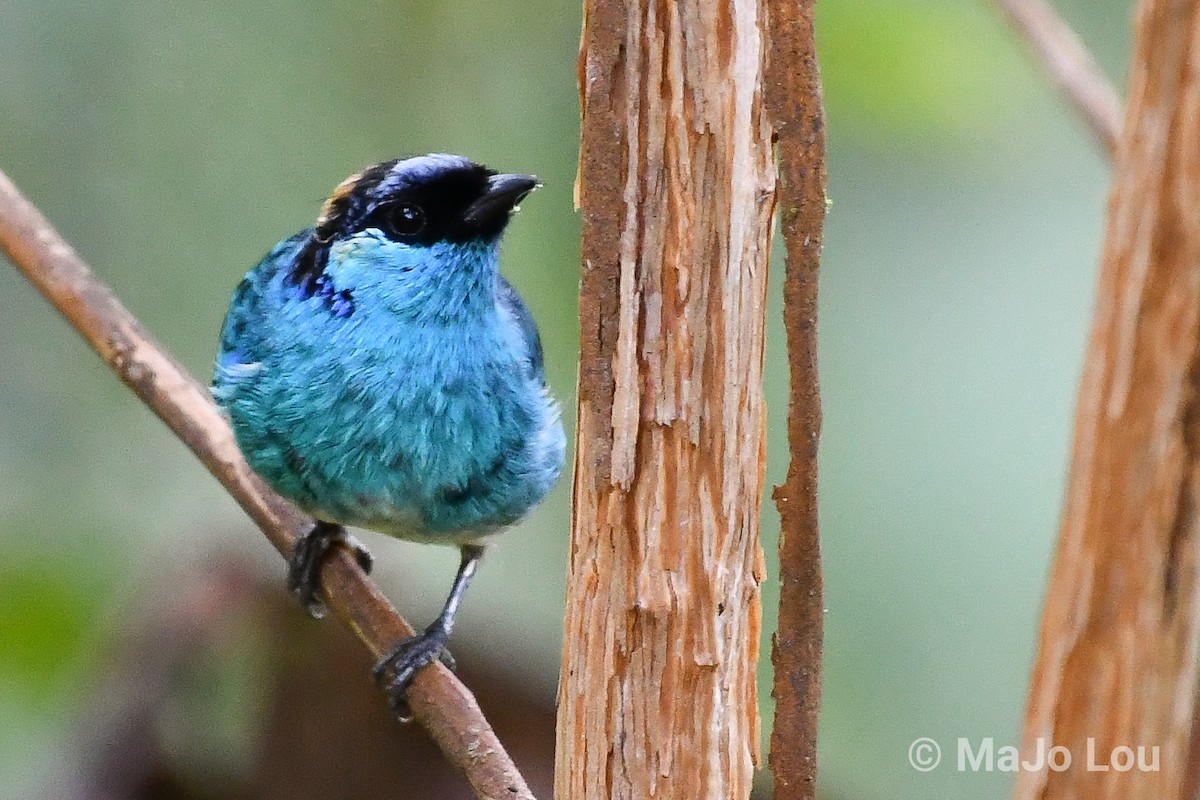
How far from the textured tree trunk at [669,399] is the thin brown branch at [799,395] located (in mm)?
50

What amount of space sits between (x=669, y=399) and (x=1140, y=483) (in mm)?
507

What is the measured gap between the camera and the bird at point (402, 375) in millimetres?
2160

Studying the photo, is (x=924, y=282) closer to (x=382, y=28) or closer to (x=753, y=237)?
(x=382, y=28)

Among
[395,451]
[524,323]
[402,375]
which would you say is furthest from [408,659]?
[524,323]

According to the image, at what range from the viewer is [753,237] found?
3.82 ft

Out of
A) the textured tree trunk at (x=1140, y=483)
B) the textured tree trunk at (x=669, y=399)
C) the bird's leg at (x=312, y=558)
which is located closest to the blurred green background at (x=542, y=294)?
the bird's leg at (x=312, y=558)

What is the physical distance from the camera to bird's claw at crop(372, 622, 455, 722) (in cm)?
223

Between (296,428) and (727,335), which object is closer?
(727,335)

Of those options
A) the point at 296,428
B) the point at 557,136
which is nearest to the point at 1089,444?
the point at 296,428

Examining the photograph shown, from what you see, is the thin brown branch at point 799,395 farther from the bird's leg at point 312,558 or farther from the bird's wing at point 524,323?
the bird's leg at point 312,558

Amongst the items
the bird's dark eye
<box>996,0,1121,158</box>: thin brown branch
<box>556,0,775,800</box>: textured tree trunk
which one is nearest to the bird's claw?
the bird's dark eye

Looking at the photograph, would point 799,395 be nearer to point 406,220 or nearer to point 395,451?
point 395,451

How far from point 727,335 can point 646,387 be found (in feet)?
0.28

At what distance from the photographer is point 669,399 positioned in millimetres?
1183
